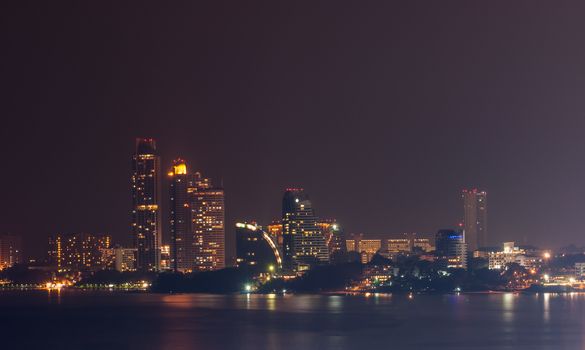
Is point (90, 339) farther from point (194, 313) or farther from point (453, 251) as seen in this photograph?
point (453, 251)

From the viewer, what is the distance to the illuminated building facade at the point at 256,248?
159m

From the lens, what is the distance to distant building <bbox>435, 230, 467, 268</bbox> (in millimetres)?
157750

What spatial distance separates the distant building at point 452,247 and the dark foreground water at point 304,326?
57813 millimetres

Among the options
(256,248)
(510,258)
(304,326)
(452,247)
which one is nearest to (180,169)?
(256,248)

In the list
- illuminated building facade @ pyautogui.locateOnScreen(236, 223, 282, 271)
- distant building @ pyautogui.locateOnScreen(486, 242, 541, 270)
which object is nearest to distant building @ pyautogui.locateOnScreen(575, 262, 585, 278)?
distant building @ pyautogui.locateOnScreen(486, 242, 541, 270)

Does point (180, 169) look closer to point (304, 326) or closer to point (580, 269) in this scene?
point (580, 269)

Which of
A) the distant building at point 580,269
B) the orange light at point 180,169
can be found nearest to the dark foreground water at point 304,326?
→ the distant building at point 580,269

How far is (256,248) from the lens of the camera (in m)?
162

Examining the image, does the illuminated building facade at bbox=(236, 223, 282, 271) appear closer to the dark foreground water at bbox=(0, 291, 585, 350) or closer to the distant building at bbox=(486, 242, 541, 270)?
the distant building at bbox=(486, 242, 541, 270)

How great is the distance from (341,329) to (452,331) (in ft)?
22.2

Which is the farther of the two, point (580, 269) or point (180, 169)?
point (180, 169)

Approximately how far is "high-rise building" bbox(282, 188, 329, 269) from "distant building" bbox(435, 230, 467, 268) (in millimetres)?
16198

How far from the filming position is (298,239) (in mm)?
156750

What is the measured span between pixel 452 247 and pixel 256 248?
2714 cm
